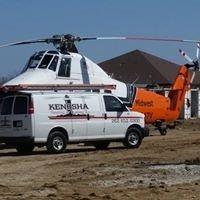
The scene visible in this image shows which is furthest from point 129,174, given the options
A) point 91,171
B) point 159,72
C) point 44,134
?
point 159,72

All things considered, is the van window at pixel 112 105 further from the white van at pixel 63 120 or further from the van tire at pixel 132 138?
the van tire at pixel 132 138

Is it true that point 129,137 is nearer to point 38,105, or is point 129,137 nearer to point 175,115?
point 38,105

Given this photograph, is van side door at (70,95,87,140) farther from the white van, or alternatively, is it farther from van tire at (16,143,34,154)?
van tire at (16,143,34,154)

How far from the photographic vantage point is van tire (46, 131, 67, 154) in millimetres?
22719

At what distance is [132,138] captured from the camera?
82.5 ft

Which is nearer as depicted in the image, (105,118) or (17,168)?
(17,168)

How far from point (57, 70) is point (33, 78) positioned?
48.6 inches

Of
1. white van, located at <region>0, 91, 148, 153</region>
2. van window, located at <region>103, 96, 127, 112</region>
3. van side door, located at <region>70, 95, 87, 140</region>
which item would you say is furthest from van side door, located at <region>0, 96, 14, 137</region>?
van window, located at <region>103, 96, 127, 112</region>

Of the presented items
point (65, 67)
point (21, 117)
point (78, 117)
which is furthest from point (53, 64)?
point (21, 117)

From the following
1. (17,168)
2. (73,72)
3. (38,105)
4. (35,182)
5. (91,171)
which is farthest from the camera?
(73,72)

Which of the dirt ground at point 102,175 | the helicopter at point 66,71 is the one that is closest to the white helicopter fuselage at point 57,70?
the helicopter at point 66,71

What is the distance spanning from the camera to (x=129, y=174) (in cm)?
1559

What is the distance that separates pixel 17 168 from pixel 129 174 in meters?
3.88

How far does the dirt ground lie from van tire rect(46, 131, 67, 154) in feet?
1.03
